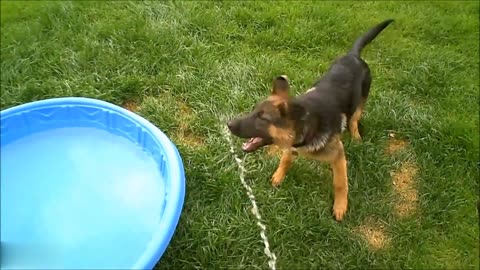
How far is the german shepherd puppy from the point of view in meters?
3.47

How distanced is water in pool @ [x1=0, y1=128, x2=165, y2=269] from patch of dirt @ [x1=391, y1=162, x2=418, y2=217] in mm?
1782

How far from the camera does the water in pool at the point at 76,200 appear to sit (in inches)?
159

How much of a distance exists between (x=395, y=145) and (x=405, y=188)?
0.45 m

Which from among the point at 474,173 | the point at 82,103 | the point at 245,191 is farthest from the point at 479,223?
the point at 82,103

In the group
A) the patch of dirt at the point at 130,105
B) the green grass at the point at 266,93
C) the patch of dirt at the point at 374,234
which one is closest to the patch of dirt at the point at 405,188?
the green grass at the point at 266,93

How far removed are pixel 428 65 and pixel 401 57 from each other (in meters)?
0.27

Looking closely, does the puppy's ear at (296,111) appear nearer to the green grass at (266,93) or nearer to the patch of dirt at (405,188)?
the green grass at (266,93)

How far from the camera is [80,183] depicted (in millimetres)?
4484

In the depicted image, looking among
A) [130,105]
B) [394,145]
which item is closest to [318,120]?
[394,145]

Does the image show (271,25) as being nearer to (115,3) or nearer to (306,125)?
(115,3)

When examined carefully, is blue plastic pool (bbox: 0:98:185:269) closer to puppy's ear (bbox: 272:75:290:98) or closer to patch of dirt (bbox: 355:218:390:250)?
puppy's ear (bbox: 272:75:290:98)

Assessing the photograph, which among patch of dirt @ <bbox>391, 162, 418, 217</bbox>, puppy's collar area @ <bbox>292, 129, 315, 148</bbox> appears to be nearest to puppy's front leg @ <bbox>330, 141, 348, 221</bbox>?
puppy's collar area @ <bbox>292, 129, 315, 148</bbox>

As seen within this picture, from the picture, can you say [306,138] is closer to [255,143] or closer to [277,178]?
[255,143]

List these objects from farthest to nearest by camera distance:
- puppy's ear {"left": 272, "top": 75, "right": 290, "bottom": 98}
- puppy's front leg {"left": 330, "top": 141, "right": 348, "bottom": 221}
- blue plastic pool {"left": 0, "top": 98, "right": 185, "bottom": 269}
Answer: blue plastic pool {"left": 0, "top": 98, "right": 185, "bottom": 269}
puppy's front leg {"left": 330, "top": 141, "right": 348, "bottom": 221}
puppy's ear {"left": 272, "top": 75, "right": 290, "bottom": 98}
